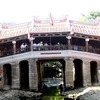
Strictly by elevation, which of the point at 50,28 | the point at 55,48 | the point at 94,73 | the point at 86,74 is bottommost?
the point at 86,74

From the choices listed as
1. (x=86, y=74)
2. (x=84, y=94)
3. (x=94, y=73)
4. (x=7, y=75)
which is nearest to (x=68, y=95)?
(x=84, y=94)

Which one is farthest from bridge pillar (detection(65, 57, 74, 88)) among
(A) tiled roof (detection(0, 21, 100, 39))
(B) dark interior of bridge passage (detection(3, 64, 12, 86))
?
(B) dark interior of bridge passage (detection(3, 64, 12, 86))

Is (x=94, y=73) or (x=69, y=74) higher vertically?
(x=94, y=73)

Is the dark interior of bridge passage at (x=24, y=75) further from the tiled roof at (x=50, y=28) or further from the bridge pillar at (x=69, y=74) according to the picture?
the bridge pillar at (x=69, y=74)

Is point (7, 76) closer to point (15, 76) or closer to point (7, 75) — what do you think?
point (7, 75)

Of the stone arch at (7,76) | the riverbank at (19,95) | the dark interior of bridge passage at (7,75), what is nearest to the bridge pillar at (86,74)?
the riverbank at (19,95)

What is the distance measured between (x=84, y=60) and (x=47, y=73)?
71.6ft

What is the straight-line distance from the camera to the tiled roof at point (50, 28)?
76.3ft

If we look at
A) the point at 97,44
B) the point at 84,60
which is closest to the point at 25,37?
the point at 84,60

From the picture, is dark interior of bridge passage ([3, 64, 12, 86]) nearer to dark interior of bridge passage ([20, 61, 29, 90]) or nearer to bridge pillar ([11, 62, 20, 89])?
dark interior of bridge passage ([20, 61, 29, 90])

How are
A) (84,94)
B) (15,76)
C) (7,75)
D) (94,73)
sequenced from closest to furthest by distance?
(84,94)
(15,76)
(94,73)
(7,75)

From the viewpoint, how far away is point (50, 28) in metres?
23.6

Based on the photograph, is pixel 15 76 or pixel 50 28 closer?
pixel 15 76

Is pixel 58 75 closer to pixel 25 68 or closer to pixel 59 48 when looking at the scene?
pixel 25 68
